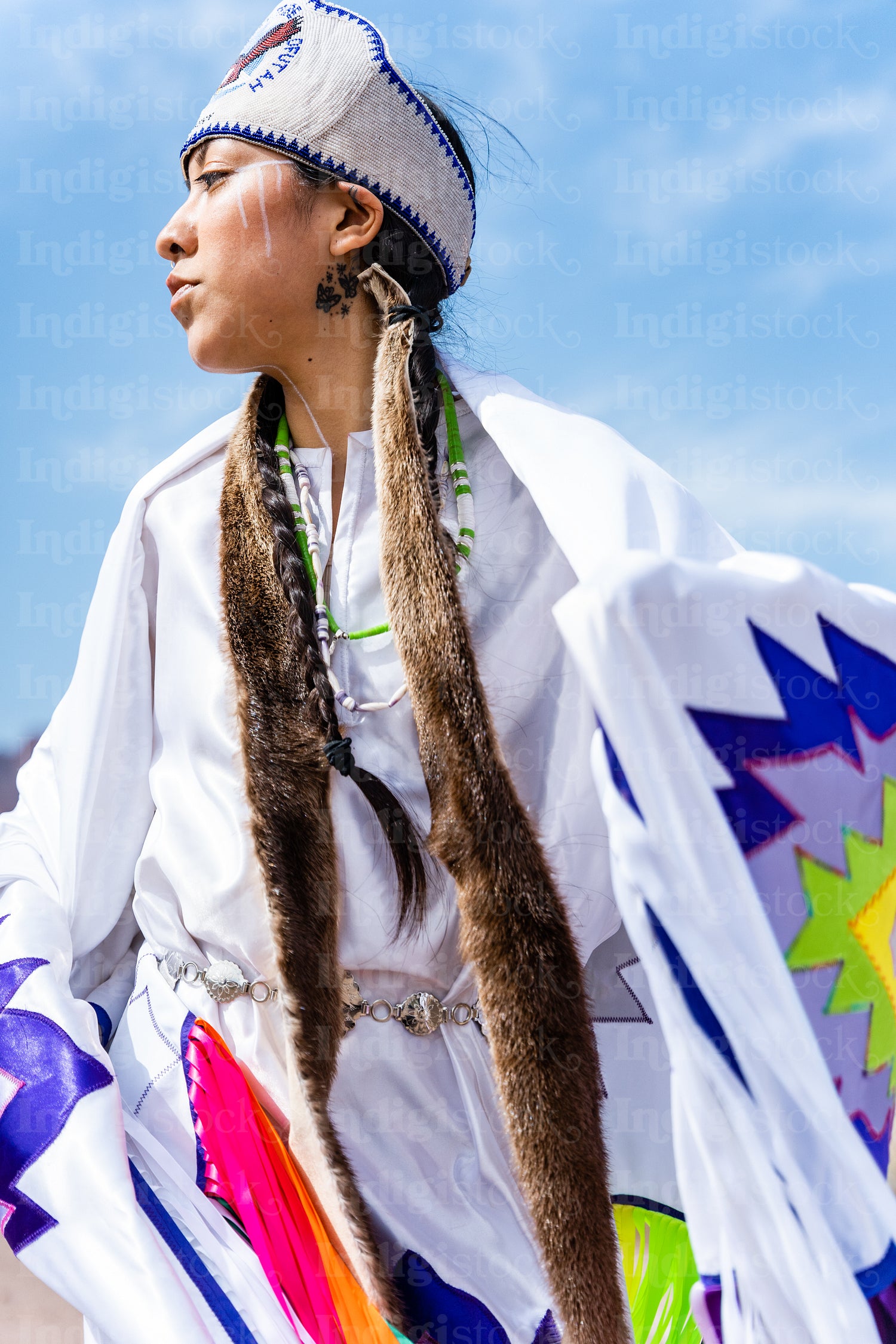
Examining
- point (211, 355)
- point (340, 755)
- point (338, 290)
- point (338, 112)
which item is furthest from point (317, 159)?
point (340, 755)

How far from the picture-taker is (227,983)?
1689 millimetres

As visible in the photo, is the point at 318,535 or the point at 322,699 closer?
the point at 322,699

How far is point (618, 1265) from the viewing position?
142 centimetres

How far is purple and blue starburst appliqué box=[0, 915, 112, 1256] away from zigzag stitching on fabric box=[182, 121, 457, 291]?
1307 millimetres

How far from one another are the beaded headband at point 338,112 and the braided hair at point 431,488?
0.04 meters

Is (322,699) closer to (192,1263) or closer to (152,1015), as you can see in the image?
(152,1015)

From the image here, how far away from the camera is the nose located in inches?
74.0

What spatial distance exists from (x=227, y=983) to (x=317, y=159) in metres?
1.27

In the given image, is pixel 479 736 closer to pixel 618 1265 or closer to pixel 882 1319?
pixel 618 1265

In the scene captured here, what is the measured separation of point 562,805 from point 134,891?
71 centimetres

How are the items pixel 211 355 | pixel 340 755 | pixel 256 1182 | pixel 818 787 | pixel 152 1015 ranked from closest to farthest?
pixel 818 787 → pixel 256 1182 → pixel 340 755 → pixel 152 1015 → pixel 211 355

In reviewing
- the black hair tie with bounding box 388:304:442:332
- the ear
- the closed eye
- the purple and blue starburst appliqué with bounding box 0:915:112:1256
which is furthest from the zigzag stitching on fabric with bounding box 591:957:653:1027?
the closed eye

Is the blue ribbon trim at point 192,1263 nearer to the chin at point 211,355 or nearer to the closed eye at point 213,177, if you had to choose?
the chin at point 211,355

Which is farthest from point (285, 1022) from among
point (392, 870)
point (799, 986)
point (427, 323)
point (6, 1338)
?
point (6, 1338)
